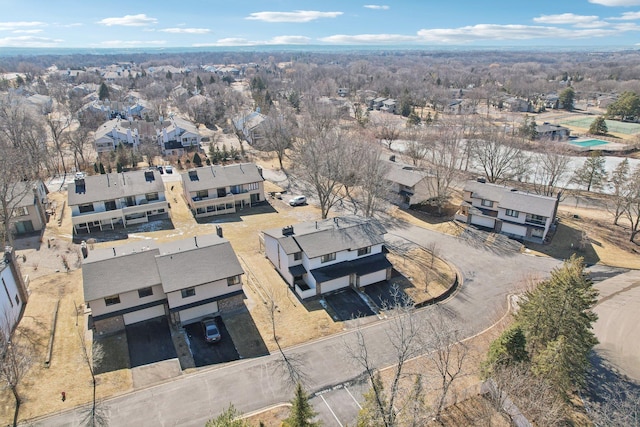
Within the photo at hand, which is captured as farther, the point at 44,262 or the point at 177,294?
the point at 44,262

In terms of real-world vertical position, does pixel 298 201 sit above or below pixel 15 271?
below

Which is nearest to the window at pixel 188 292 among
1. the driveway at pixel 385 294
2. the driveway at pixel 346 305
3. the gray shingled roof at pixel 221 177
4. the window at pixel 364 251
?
the driveway at pixel 346 305

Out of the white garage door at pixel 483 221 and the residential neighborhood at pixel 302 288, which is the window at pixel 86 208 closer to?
the residential neighborhood at pixel 302 288

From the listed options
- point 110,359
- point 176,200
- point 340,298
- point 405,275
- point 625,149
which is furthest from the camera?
point 625,149

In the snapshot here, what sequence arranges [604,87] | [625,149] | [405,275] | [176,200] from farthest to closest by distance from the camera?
[604,87], [625,149], [176,200], [405,275]

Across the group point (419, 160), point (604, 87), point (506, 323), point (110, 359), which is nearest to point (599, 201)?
point (419, 160)

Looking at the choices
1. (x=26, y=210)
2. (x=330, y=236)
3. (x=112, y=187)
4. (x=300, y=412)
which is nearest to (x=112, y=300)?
(x=330, y=236)

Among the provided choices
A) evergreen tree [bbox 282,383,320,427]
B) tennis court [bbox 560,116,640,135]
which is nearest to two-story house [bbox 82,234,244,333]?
evergreen tree [bbox 282,383,320,427]

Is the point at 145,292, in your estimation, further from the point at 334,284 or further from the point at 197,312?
the point at 334,284

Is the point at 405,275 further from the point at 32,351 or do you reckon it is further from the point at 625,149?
the point at 625,149
